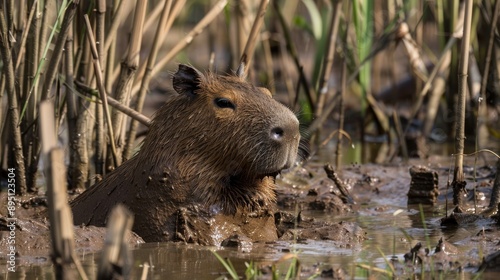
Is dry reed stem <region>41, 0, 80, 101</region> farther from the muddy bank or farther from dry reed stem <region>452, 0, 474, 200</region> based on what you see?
dry reed stem <region>452, 0, 474, 200</region>

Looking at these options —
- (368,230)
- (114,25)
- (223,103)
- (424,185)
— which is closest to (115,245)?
(223,103)

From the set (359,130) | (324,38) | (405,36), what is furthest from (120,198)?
(359,130)

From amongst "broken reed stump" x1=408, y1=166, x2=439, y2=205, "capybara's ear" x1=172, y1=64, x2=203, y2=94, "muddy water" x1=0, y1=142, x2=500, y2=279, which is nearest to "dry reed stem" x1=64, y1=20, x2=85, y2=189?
"capybara's ear" x1=172, y1=64, x2=203, y2=94

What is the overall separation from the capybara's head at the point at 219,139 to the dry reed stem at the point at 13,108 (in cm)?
97

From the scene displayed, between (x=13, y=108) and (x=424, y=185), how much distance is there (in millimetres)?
2489

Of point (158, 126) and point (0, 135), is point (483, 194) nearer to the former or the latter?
point (158, 126)

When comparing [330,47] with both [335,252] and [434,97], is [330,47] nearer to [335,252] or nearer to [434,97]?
[434,97]

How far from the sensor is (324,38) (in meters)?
8.02

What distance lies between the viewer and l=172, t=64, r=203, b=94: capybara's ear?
4.41m

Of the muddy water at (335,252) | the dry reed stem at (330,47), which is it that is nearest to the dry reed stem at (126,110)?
the muddy water at (335,252)

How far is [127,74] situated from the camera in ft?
17.3

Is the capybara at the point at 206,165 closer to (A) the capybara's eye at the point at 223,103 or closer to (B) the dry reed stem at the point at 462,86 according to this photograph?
(A) the capybara's eye at the point at 223,103

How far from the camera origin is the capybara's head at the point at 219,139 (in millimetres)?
4234

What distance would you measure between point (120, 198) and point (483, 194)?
243 cm
